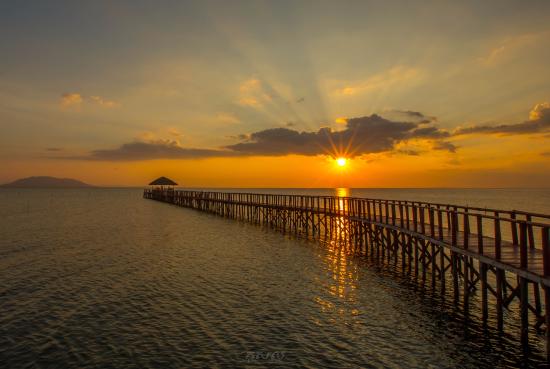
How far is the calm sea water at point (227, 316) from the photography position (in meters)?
9.77

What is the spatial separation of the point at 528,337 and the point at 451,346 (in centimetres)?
232

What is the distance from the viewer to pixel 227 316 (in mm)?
12562

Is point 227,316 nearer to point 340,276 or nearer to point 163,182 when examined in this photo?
point 340,276

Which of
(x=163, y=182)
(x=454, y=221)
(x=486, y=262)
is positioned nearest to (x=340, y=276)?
(x=454, y=221)

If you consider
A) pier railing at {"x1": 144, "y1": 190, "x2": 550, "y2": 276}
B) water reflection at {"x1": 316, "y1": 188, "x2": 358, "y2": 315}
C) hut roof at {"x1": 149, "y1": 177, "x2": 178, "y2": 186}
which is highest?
hut roof at {"x1": 149, "y1": 177, "x2": 178, "y2": 186}

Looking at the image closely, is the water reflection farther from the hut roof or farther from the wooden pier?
the hut roof

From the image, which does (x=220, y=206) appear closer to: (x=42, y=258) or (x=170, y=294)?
(x=42, y=258)

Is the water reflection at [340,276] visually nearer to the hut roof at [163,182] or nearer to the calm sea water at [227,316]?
the calm sea water at [227,316]

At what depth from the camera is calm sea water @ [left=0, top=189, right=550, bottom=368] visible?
32.1ft

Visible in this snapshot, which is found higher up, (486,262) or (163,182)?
(163,182)

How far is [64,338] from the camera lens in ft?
35.8

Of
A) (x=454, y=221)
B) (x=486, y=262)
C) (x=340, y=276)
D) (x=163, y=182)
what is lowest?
(x=340, y=276)

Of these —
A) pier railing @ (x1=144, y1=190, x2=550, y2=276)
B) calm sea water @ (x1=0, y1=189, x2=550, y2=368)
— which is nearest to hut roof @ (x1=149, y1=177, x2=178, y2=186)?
pier railing @ (x1=144, y1=190, x2=550, y2=276)

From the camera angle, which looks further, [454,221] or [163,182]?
[163,182]
